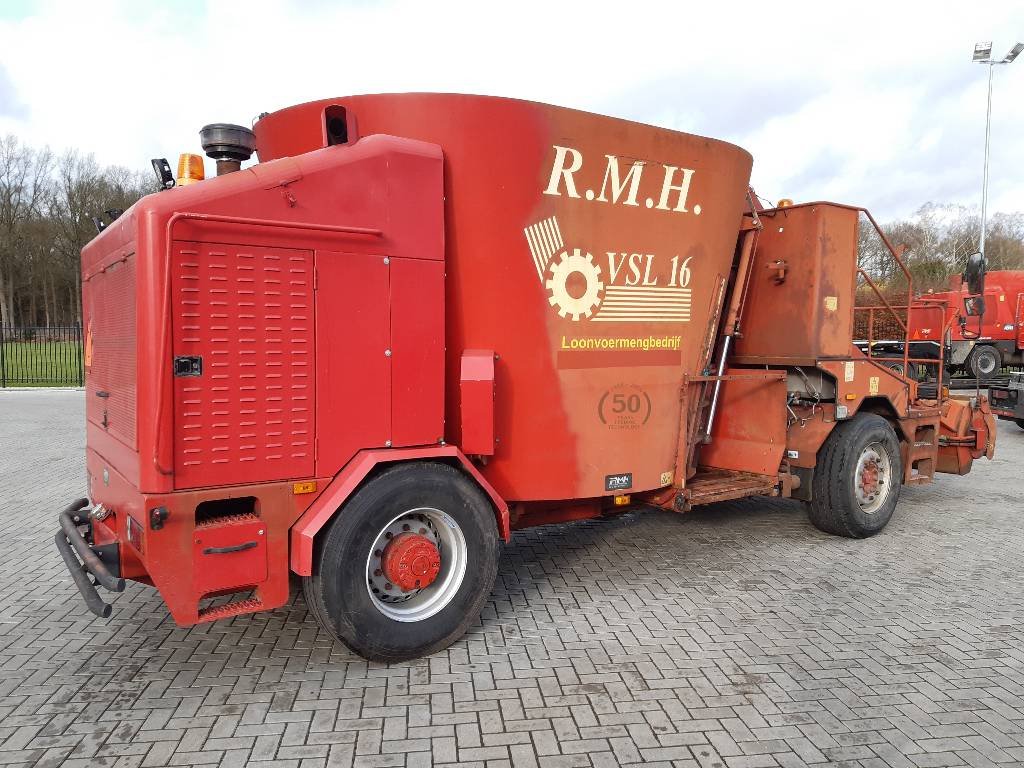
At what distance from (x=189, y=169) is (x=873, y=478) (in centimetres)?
593

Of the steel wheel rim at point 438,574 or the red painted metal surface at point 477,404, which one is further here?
the red painted metal surface at point 477,404

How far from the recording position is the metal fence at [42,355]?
20.5 metres

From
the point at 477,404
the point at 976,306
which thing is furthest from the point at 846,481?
the point at 477,404

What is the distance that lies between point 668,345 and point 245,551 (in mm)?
2927

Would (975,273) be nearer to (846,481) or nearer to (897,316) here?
(897,316)

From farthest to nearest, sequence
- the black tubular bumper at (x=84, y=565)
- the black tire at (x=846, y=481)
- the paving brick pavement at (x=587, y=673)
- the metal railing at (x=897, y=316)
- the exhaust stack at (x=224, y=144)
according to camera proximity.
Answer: the metal railing at (x=897, y=316), the black tire at (x=846, y=481), the exhaust stack at (x=224, y=144), the black tubular bumper at (x=84, y=565), the paving brick pavement at (x=587, y=673)

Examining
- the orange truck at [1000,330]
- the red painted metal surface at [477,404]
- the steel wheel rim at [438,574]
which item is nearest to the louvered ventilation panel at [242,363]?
the steel wheel rim at [438,574]

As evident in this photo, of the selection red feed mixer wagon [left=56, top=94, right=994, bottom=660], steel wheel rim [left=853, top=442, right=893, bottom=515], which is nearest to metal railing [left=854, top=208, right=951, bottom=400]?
steel wheel rim [left=853, top=442, right=893, bottom=515]

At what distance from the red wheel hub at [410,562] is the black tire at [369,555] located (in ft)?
0.48

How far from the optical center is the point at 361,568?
356 cm

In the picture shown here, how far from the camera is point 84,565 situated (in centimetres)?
367

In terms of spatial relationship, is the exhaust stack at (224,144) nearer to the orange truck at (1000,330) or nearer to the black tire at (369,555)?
the black tire at (369,555)

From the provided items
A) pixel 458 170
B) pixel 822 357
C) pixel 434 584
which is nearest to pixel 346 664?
pixel 434 584

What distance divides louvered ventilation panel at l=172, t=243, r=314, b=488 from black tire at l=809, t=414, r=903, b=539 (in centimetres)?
453
